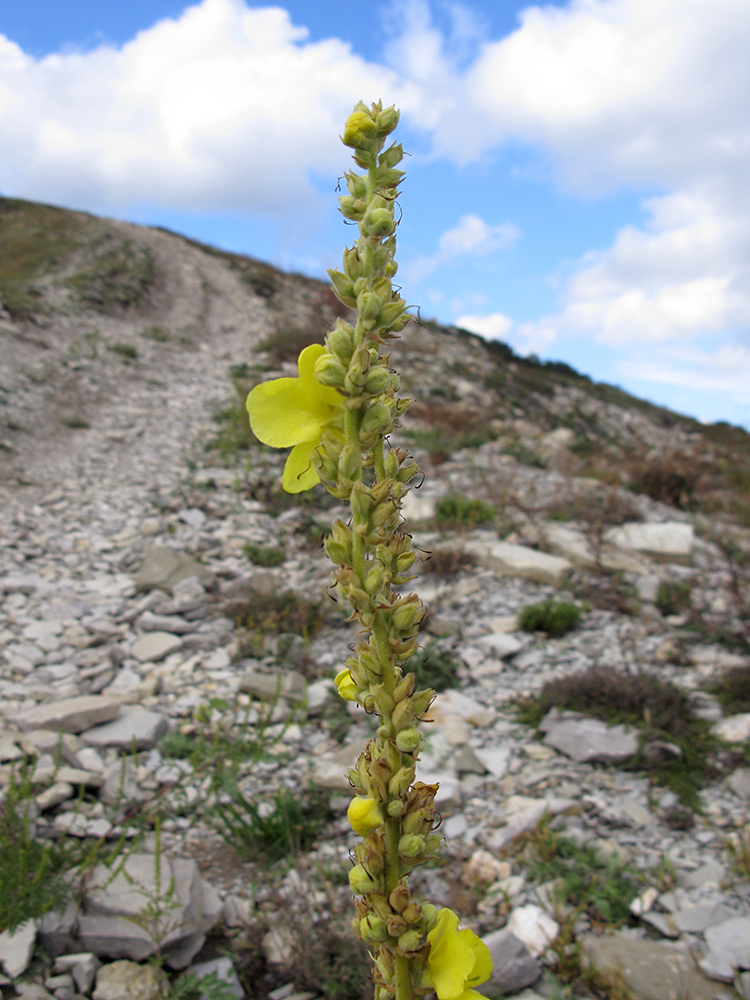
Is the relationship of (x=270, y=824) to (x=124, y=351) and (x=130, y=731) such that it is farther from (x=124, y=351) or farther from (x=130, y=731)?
(x=124, y=351)

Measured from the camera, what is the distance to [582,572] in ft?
23.6

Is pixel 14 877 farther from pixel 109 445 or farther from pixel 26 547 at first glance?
pixel 109 445

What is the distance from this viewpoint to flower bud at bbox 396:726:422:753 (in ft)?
3.30

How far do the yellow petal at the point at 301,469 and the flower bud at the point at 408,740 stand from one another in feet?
1.49

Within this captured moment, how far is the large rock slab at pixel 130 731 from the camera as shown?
4426 mm

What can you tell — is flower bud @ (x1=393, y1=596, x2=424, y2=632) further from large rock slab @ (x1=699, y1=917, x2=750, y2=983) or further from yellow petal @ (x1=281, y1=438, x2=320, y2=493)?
large rock slab @ (x1=699, y1=917, x2=750, y2=983)

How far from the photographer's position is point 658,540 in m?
7.73

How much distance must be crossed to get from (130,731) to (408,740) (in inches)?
162

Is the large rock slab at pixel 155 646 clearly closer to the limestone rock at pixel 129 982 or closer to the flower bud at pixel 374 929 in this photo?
the limestone rock at pixel 129 982

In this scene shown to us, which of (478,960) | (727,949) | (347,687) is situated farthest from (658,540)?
(347,687)

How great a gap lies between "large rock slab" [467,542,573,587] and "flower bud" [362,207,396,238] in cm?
621

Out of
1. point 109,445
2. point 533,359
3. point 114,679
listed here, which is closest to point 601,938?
point 114,679

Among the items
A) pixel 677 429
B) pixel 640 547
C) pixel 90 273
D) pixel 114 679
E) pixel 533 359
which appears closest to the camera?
pixel 114 679

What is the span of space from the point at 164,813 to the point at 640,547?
5.97m
